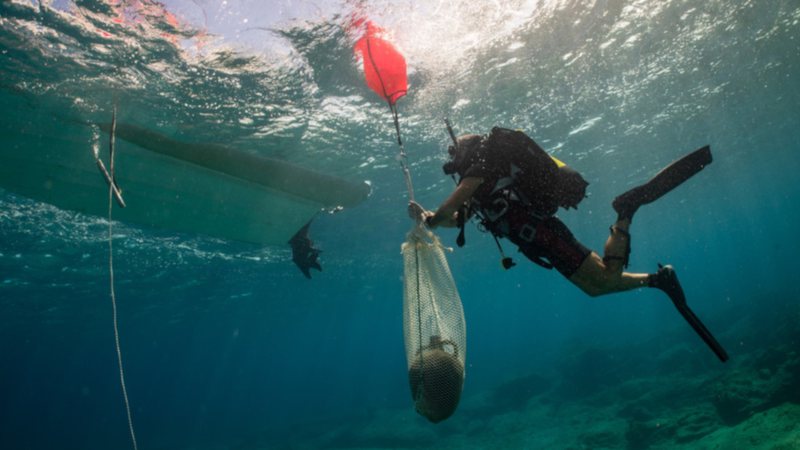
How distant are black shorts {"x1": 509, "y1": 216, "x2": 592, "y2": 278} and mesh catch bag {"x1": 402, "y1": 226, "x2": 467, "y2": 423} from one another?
108 centimetres

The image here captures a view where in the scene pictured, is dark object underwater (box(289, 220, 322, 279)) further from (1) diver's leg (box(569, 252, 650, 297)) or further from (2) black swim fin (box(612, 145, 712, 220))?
(2) black swim fin (box(612, 145, 712, 220))

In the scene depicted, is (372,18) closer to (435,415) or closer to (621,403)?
(435,415)

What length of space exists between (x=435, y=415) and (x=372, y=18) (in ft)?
26.5

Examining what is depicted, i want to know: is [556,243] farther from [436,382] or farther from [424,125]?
[424,125]

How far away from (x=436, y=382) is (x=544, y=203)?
2.45m

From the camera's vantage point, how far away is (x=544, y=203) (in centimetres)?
457

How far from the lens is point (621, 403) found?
739 inches

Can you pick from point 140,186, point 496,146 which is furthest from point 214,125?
point 496,146

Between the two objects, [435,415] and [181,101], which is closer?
[435,415]

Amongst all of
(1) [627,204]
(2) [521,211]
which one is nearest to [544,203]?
(2) [521,211]

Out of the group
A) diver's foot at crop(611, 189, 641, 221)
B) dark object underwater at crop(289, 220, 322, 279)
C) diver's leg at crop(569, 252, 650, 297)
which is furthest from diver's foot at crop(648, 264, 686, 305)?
dark object underwater at crop(289, 220, 322, 279)

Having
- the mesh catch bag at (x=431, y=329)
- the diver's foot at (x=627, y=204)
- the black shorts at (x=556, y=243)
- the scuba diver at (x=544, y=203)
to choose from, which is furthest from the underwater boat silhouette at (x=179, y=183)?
the diver's foot at (x=627, y=204)

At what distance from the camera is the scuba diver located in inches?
173

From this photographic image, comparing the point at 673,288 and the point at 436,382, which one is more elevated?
the point at 673,288
